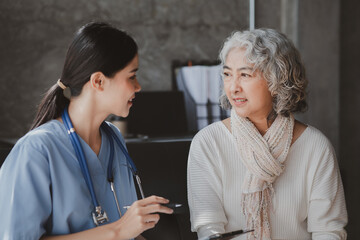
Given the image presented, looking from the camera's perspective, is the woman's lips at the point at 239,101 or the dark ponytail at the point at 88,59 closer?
the dark ponytail at the point at 88,59

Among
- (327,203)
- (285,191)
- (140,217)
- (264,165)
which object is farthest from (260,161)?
(140,217)

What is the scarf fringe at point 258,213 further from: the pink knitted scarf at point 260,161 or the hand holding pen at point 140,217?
the hand holding pen at point 140,217

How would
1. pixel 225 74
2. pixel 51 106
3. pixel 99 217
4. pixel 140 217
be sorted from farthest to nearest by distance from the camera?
1. pixel 225 74
2. pixel 51 106
3. pixel 99 217
4. pixel 140 217

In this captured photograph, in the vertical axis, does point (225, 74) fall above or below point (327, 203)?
above

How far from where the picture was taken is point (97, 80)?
1427 mm

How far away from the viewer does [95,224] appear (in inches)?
54.8

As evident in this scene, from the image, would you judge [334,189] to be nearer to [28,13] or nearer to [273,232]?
[273,232]

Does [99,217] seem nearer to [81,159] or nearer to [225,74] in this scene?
[81,159]

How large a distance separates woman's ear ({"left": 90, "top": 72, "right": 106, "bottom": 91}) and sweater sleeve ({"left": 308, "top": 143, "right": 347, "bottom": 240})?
91 centimetres

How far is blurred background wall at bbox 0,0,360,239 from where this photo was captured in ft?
16.2

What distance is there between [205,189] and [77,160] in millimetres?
583

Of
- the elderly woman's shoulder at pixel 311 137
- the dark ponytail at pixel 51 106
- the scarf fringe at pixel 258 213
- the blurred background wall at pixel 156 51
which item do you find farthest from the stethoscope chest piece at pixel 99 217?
the blurred background wall at pixel 156 51

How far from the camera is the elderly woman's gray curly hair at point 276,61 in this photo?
1820 millimetres

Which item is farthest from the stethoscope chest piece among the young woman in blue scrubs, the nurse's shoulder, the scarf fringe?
the scarf fringe
